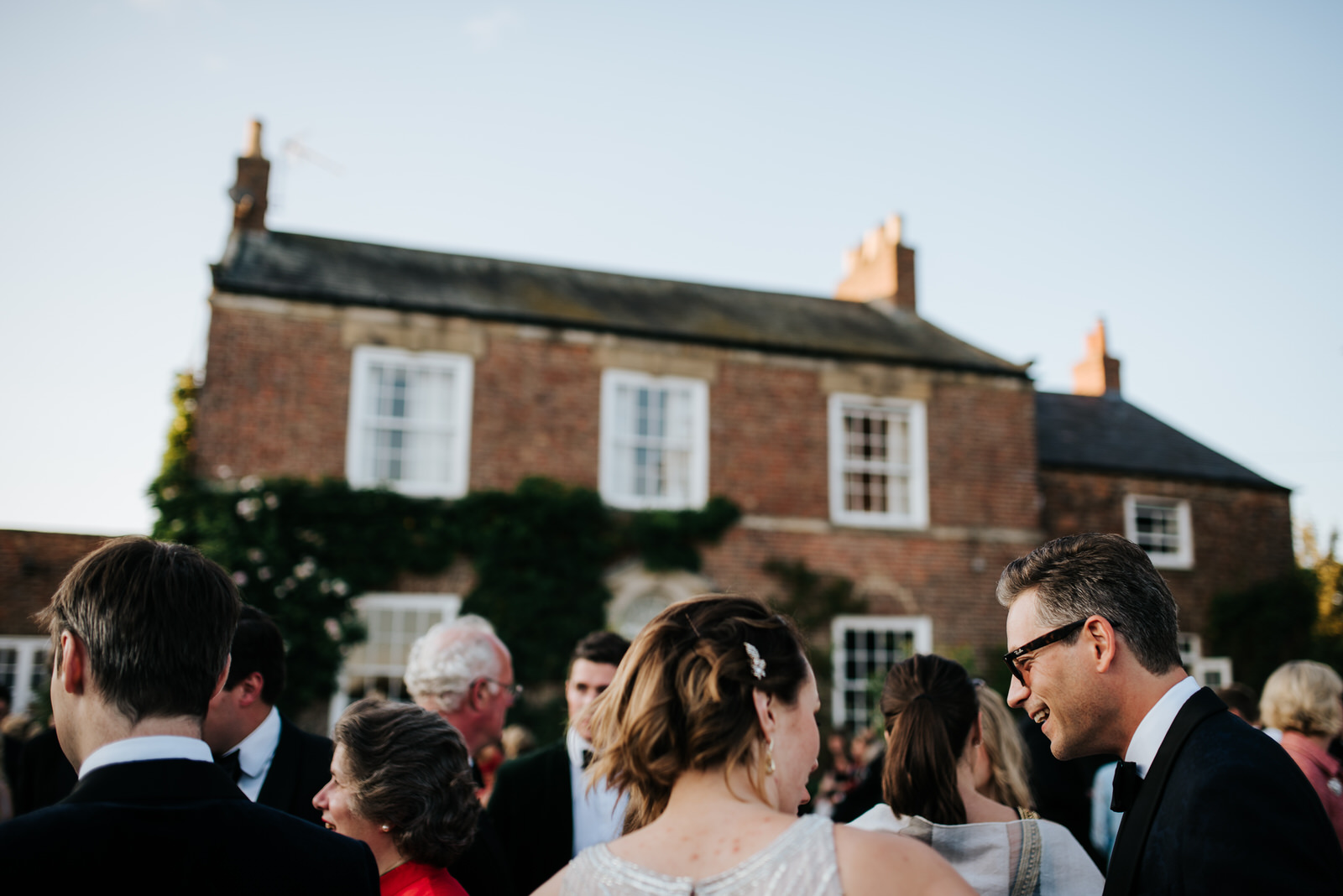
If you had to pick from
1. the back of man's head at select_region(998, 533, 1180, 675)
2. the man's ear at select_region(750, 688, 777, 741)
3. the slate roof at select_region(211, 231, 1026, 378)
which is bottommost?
the man's ear at select_region(750, 688, 777, 741)

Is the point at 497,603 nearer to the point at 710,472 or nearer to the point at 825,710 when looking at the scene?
the point at 710,472

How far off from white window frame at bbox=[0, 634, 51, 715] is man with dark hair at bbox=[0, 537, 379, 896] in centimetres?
1525

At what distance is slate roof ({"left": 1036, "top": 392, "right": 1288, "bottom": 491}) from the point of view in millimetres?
17281

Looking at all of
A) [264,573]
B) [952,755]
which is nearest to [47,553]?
[264,573]

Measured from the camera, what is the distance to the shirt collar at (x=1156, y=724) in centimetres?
223

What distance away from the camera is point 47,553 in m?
15.5

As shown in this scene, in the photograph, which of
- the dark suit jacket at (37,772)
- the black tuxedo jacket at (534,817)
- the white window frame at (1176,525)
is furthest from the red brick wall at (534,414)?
the white window frame at (1176,525)

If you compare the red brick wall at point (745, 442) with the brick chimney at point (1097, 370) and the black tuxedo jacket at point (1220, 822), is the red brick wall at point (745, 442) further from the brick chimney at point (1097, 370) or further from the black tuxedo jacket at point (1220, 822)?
the black tuxedo jacket at point (1220, 822)

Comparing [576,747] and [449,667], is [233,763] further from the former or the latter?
[576,747]

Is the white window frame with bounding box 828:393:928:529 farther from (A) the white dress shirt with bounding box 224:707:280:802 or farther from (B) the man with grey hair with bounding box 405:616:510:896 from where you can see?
(A) the white dress shirt with bounding box 224:707:280:802

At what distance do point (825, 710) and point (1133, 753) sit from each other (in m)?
11.4

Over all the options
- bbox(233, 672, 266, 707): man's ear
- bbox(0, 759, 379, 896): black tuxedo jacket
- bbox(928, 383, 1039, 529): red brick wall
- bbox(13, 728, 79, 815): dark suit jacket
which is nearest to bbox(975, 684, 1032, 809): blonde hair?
bbox(0, 759, 379, 896): black tuxedo jacket

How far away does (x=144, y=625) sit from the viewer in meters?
1.84

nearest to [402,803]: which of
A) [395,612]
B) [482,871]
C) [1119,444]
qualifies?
[482,871]
